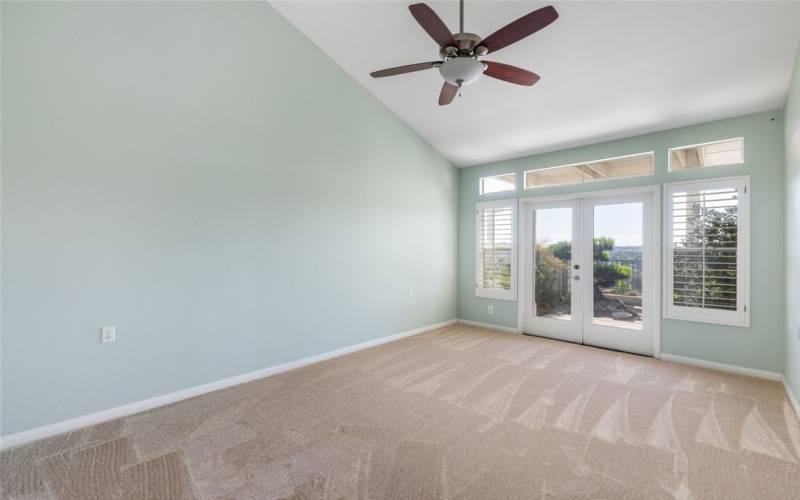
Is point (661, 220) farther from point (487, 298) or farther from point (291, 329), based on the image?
point (291, 329)

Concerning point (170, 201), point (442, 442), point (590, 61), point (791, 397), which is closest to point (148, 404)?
point (170, 201)

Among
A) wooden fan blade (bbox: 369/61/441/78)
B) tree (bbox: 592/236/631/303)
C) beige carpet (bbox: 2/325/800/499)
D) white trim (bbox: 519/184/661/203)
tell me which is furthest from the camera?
tree (bbox: 592/236/631/303)

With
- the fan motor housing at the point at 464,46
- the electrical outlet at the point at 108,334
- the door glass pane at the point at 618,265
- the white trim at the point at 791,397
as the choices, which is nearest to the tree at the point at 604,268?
the door glass pane at the point at 618,265

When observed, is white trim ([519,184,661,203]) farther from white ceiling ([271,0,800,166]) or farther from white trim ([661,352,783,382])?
white trim ([661,352,783,382])

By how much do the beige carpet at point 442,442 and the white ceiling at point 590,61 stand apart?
2.88 m

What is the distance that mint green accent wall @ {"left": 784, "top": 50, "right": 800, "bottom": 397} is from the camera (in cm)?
288

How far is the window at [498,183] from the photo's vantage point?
5.69 metres

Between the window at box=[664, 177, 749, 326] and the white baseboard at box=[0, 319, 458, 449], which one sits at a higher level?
the window at box=[664, 177, 749, 326]

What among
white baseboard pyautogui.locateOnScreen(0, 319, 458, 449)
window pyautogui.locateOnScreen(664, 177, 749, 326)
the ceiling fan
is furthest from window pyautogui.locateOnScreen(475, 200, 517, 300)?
the ceiling fan

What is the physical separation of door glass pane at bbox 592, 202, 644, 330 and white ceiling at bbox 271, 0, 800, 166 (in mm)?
1029

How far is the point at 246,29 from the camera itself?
3.47 meters

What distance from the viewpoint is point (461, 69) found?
2449 millimetres

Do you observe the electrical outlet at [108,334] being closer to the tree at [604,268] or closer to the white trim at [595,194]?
the white trim at [595,194]

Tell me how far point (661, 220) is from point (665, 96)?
1.43 meters
